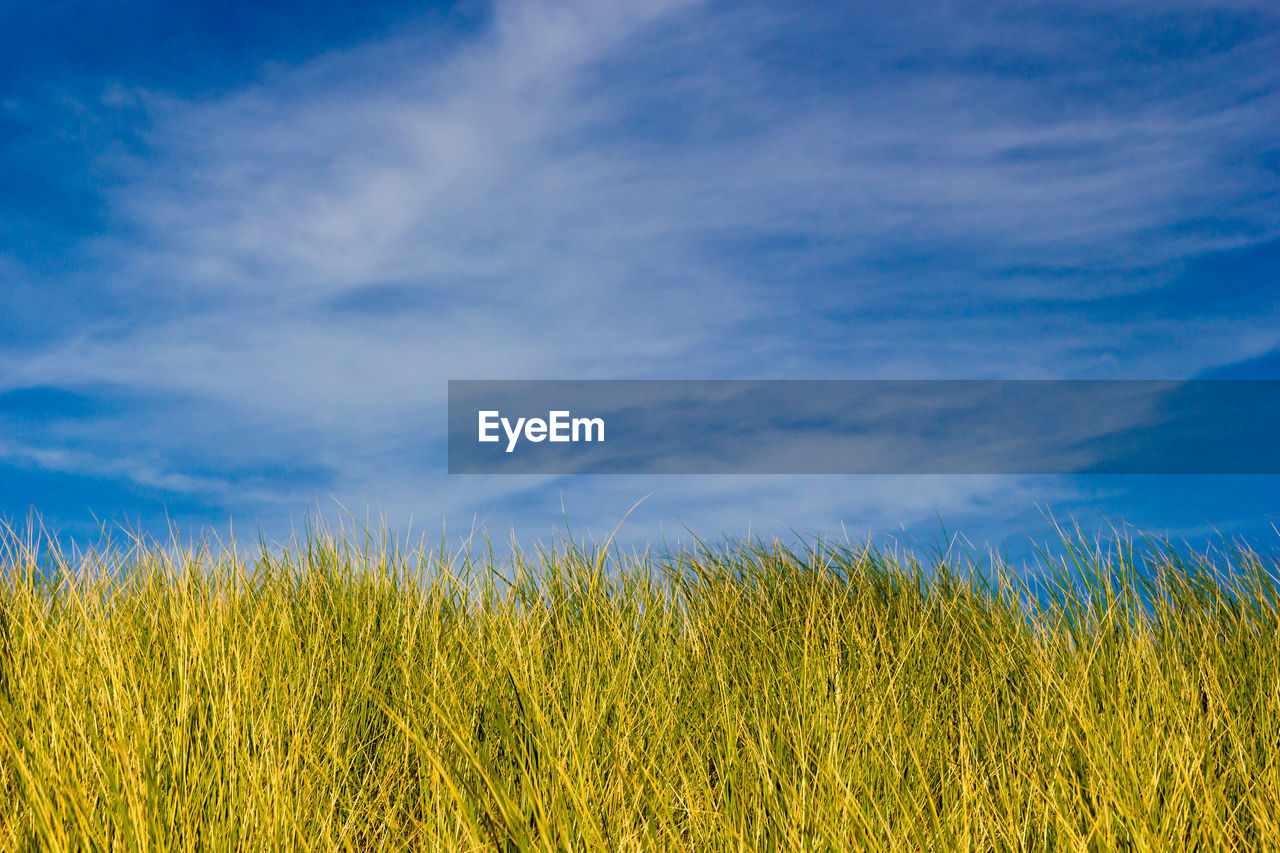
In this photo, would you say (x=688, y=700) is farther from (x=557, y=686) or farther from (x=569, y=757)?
(x=569, y=757)

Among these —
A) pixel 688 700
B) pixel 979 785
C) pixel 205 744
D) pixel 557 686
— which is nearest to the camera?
pixel 205 744

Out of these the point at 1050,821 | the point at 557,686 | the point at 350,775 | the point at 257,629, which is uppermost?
the point at 257,629

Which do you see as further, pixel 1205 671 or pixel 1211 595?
pixel 1211 595

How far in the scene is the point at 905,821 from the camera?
2.94m

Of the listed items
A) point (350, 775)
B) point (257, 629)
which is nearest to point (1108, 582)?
point (350, 775)

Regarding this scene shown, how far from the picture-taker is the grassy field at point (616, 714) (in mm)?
2918

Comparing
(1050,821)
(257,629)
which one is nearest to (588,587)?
(257,629)

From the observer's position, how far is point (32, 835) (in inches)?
114

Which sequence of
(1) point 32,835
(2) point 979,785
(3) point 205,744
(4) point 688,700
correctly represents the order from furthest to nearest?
(4) point 688,700, (2) point 979,785, (3) point 205,744, (1) point 32,835

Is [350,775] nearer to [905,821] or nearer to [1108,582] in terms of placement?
[905,821]

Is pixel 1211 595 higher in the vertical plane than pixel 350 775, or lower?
higher

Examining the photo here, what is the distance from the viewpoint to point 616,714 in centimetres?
373

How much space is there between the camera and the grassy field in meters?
2.92

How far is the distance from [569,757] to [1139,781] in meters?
2.08
